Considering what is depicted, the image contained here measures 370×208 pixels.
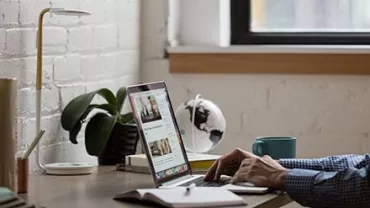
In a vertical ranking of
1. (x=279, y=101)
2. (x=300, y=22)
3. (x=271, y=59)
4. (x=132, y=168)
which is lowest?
(x=132, y=168)

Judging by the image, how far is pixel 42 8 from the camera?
2.42m

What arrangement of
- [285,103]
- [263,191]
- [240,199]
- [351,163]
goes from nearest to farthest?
[240,199] → [263,191] → [351,163] → [285,103]

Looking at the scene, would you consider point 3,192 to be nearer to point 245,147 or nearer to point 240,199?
point 240,199

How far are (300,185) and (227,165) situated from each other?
253 millimetres

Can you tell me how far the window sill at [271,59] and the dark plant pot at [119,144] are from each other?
0.58 metres

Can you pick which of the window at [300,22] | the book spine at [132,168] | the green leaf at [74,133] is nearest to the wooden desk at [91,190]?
the book spine at [132,168]

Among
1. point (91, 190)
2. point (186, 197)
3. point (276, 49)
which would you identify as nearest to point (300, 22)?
point (276, 49)

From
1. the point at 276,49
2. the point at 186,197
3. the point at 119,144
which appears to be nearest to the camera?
the point at 186,197

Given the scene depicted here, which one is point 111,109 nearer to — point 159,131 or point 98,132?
point 98,132

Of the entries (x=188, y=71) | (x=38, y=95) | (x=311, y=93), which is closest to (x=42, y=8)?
(x=38, y=95)

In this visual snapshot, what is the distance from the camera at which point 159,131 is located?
213 cm

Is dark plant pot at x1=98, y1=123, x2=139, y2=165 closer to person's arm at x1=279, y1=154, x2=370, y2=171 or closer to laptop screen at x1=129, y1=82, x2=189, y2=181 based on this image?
laptop screen at x1=129, y1=82, x2=189, y2=181

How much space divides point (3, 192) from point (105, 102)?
1068 mm

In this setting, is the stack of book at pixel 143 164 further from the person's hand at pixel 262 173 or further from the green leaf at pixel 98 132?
the person's hand at pixel 262 173
